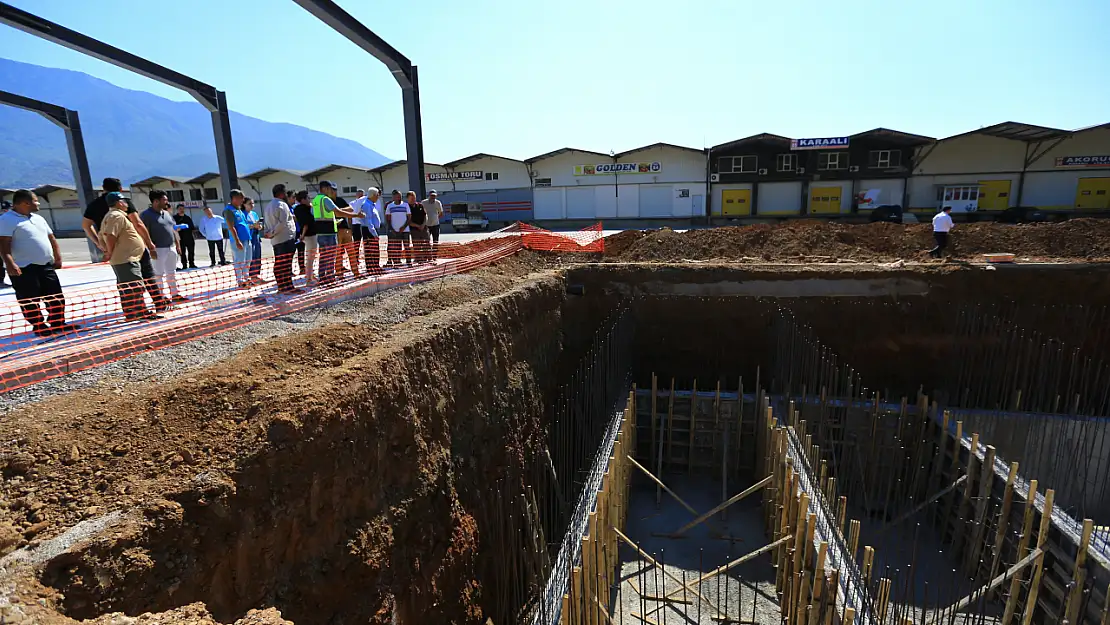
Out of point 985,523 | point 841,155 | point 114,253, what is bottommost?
point 985,523

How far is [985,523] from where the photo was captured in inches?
256

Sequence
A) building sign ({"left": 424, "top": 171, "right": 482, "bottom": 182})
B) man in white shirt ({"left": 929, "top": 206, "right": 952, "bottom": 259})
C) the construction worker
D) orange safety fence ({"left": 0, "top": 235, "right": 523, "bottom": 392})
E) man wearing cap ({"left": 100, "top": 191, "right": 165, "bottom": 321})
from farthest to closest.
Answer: building sign ({"left": 424, "top": 171, "right": 482, "bottom": 182})
man in white shirt ({"left": 929, "top": 206, "right": 952, "bottom": 259})
the construction worker
man wearing cap ({"left": 100, "top": 191, "right": 165, "bottom": 321})
orange safety fence ({"left": 0, "top": 235, "right": 523, "bottom": 392})

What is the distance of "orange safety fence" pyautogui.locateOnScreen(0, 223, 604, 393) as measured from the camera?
4160mm

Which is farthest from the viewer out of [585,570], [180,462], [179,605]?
[585,570]

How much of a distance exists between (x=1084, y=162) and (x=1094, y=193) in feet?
5.26

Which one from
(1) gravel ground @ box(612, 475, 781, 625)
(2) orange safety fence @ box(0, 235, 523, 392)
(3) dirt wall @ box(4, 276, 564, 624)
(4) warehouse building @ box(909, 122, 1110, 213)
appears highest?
(4) warehouse building @ box(909, 122, 1110, 213)

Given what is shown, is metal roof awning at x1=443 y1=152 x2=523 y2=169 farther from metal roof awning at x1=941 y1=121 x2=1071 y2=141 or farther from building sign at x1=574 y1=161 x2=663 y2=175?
metal roof awning at x1=941 y1=121 x2=1071 y2=141

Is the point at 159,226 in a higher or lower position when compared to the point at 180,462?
higher

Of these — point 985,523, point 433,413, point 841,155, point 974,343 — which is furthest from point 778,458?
point 841,155

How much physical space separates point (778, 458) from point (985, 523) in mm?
2443

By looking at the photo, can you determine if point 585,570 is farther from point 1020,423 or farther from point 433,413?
point 1020,423

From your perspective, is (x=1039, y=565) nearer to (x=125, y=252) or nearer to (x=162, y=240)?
(x=125, y=252)

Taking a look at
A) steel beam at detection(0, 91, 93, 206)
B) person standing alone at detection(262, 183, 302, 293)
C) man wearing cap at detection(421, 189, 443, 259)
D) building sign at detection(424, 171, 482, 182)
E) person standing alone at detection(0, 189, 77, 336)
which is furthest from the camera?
building sign at detection(424, 171, 482, 182)

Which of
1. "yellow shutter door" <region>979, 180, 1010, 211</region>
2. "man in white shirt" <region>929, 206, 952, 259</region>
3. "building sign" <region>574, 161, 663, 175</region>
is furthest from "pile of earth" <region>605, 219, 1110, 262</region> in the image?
"building sign" <region>574, 161, 663, 175</region>
